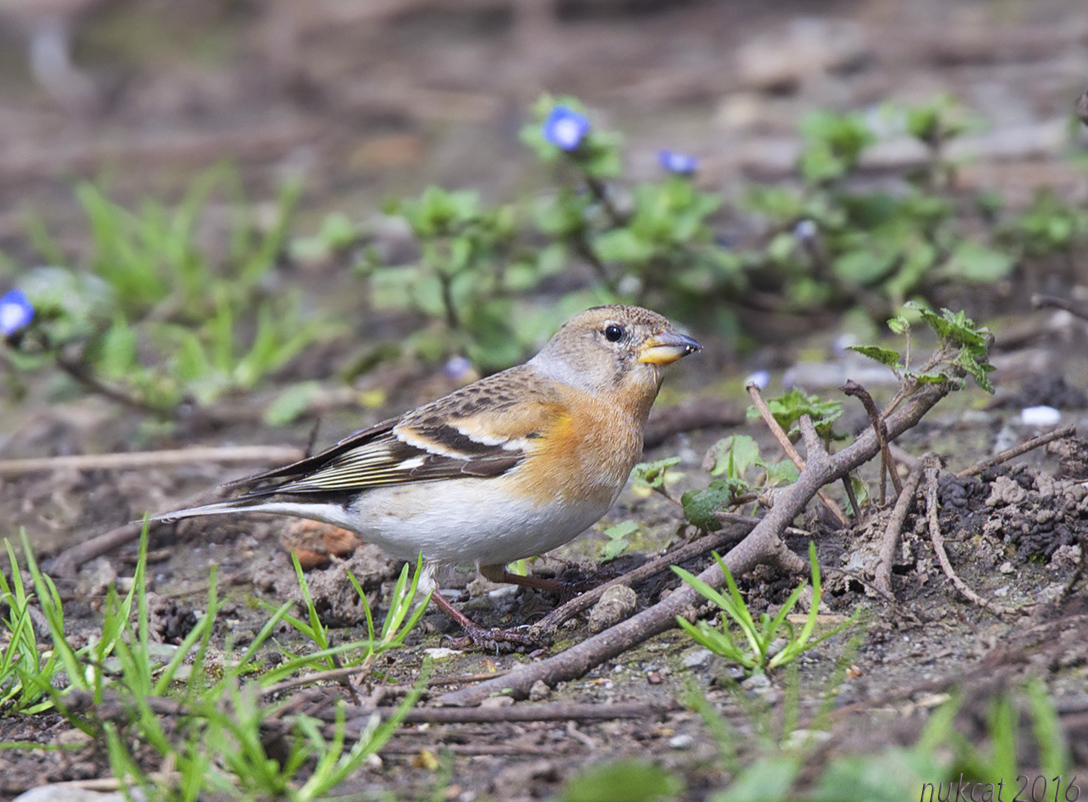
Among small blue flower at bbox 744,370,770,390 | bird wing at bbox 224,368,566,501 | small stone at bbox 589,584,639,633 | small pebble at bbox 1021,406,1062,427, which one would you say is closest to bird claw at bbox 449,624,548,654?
small stone at bbox 589,584,639,633

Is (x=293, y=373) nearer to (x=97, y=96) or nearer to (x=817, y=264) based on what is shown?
(x=817, y=264)

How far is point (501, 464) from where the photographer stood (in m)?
4.21

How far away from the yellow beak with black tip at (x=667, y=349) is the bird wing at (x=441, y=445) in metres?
0.42

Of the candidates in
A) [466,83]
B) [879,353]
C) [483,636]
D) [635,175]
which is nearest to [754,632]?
[879,353]

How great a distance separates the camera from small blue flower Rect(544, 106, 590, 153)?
18.8 ft

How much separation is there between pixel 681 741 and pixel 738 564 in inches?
28.2

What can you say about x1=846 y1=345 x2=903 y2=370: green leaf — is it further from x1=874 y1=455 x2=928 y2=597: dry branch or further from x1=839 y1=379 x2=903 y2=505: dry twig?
x1=874 y1=455 x2=928 y2=597: dry branch

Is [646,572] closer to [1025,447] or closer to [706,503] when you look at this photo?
[706,503]

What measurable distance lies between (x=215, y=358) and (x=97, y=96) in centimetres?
563

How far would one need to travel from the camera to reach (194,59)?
12492 millimetres

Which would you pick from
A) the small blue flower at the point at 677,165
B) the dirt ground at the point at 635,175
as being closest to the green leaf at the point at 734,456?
the dirt ground at the point at 635,175

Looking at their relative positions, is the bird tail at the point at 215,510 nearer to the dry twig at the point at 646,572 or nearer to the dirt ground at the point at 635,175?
Answer: the dirt ground at the point at 635,175

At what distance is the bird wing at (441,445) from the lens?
14.0 feet

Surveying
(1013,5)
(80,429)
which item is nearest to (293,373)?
(80,429)
